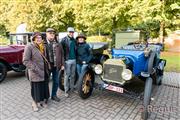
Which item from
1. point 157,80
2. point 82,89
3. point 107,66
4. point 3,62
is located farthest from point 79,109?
point 3,62

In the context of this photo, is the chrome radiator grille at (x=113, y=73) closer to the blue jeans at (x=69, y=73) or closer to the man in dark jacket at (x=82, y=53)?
the man in dark jacket at (x=82, y=53)

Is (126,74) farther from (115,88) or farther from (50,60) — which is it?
(50,60)

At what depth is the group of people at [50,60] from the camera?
183 inches

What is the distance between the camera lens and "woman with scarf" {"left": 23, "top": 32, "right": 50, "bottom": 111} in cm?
454

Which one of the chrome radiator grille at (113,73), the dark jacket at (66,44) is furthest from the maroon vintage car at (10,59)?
the chrome radiator grille at (113,73)

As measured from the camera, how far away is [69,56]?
18.6 feet

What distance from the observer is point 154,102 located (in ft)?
18.2

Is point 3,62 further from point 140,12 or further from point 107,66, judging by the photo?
point 140,12

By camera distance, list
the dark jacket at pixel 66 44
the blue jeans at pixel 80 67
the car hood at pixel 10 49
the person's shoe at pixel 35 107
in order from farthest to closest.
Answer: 1. the car hood at pixel 10 49
2. the blue jeans at pixel 80 67
3. the dark jacket at pixel 66 44
4. the person's shoe at pixel 35 107

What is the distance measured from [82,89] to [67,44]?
131 cm

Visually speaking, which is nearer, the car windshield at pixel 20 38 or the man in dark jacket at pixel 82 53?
the man in dark jacket at pixel 82 53

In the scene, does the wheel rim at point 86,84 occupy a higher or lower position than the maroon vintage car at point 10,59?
lower

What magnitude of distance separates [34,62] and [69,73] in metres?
1.33

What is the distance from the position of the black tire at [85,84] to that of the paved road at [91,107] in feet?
0.57
